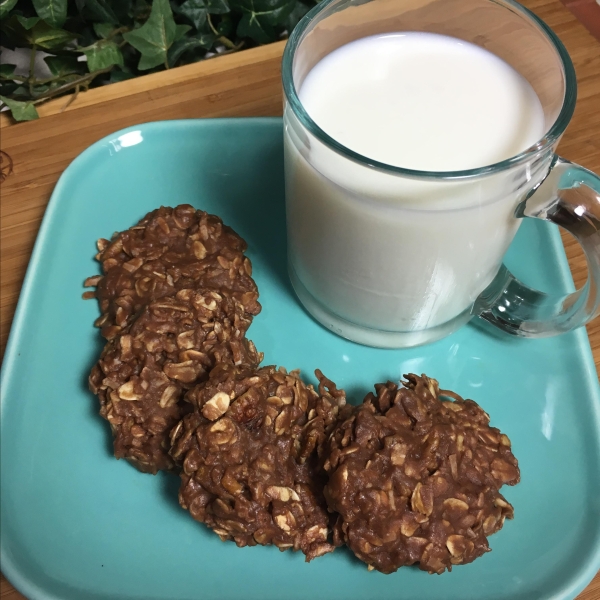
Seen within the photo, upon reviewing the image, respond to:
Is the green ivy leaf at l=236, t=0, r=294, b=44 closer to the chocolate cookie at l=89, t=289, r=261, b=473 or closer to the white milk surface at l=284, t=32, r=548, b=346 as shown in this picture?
the white milk surface at l=284, t=32, r=548, b=346

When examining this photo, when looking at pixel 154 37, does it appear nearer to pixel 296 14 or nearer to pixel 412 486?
pixel 296 14

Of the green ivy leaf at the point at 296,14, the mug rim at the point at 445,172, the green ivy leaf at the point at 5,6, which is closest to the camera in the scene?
the mug rim at the point at 445,172

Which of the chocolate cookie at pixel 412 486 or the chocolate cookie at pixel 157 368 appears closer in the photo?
the chocolate cookie at pixel 412 486

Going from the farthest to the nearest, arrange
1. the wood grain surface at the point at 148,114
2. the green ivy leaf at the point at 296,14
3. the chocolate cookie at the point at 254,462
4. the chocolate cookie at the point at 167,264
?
the green ivy leaf at the point at 296,14 < the wood grain surface at the point at 148,114 < the chocolate cookie at the point at 167,264 < the chocolate cookie at the point at 254,462

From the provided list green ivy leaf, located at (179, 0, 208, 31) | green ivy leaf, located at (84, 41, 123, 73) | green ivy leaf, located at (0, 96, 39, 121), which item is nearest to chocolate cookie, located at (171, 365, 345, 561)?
green ivy leaf, located at (0, 96, 39, 121)

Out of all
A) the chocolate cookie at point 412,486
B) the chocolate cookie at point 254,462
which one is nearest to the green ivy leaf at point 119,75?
the chocolate cookie at point 254,462

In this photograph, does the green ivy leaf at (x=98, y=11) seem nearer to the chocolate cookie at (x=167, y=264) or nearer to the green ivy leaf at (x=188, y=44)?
the green ivy leaf at (x=188, y=44)
